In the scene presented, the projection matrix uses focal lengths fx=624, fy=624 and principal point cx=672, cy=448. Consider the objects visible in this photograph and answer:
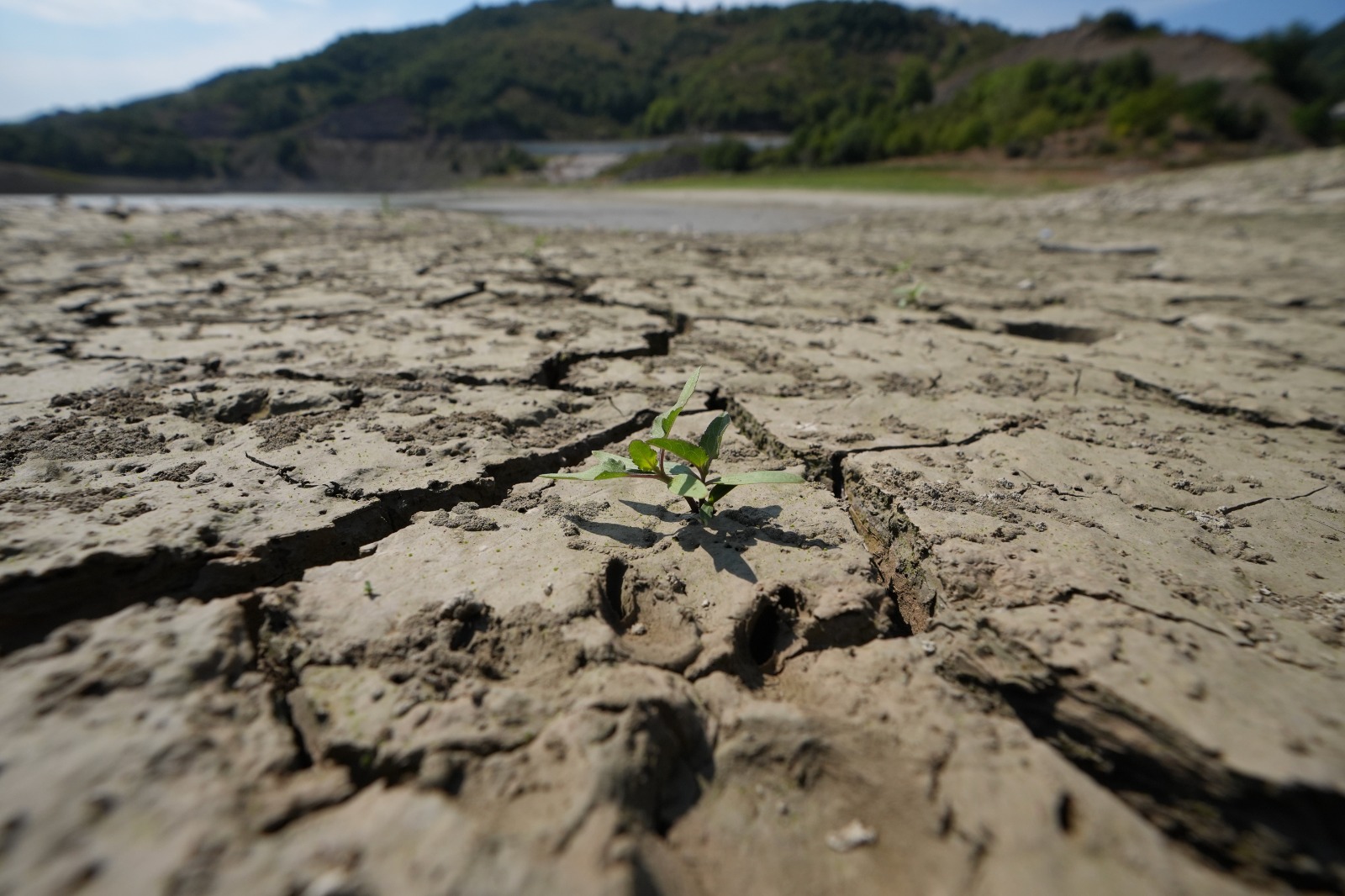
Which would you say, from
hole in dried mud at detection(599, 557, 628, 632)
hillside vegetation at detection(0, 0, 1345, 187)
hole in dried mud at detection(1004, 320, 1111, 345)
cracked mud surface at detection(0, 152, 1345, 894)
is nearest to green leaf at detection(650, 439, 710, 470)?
cracked mud surface at detection(0, 152, 1345, 894)

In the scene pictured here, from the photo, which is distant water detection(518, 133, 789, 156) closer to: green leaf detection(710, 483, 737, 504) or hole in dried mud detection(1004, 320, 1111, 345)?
hole in dried mud detection(1004, 320, 1111, 345)

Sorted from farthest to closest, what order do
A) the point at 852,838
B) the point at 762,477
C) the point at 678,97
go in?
1. the point at 678,97
2. the point at 762,477
3. the point at 852,838

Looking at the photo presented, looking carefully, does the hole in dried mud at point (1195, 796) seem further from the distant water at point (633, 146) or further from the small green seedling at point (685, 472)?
the distant water at point (633, 146)

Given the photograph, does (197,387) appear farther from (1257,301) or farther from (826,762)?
(1257,301)

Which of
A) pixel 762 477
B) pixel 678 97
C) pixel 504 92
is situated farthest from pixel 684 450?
pixel 504 92

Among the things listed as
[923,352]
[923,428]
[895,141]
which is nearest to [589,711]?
[923,428]

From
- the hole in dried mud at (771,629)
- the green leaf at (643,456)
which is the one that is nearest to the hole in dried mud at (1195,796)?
the hole in dried mud at (771,629)

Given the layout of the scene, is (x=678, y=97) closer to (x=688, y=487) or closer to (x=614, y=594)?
(x=688, y=487)

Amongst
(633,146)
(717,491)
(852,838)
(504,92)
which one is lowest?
(852,838)
